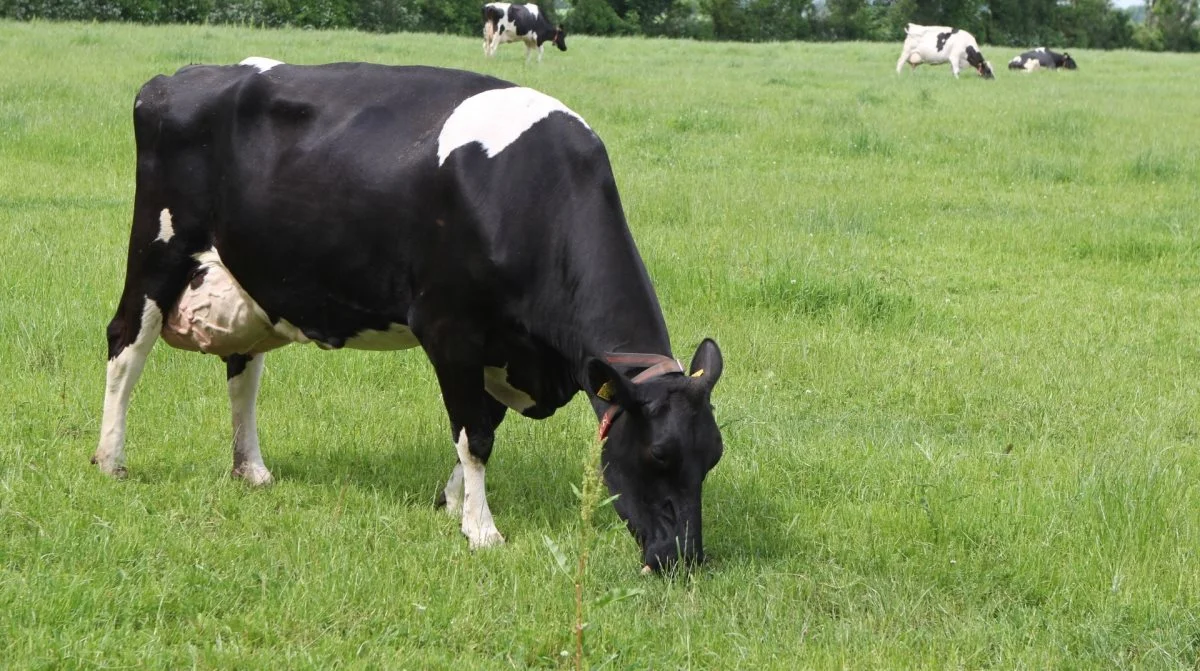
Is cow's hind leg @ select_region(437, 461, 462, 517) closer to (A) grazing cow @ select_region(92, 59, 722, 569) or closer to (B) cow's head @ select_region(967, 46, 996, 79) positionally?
(A) grazing cow @ select_region(92, 59, 722, 569)

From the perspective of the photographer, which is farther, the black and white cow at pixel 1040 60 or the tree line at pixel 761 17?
the tree line at pixel 761 17

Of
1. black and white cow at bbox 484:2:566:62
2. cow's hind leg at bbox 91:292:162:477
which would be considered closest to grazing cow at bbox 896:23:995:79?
black and white cow at bbox 484:2:566:62

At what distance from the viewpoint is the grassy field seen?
454cm

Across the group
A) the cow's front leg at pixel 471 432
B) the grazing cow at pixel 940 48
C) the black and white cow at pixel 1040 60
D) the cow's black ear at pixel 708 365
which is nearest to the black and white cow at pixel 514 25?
the grazing cow at pixel 940 48

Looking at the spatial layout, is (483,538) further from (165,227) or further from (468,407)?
(165,227)

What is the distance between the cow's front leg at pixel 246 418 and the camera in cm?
616

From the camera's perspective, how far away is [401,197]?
218 inches

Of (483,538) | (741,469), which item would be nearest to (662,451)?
(483,538)

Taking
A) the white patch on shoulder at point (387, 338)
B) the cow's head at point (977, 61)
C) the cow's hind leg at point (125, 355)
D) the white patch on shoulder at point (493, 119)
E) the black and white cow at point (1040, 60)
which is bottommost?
the black and white cow at point (1040, 60)

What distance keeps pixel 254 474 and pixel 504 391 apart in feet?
4.12

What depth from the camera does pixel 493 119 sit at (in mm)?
5539

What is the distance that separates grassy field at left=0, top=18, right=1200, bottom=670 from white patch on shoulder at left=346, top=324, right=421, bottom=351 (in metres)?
0.65

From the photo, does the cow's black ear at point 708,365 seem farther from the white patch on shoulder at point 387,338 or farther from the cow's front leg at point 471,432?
the white patch on shoulder at point 387,338

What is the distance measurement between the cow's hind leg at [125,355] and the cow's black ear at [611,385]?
94.5 inches
